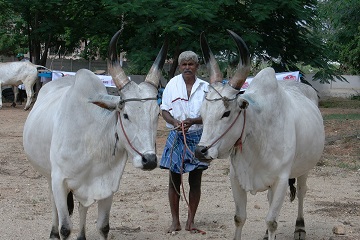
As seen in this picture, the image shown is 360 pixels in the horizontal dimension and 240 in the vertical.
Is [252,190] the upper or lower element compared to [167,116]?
lower

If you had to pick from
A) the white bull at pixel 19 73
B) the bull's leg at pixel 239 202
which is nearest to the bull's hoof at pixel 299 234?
the bull's leg at pixel 239 202

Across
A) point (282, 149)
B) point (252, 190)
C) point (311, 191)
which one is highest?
point (282, 149)

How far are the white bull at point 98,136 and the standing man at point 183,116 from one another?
801 millimetres

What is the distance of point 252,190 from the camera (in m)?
5.69

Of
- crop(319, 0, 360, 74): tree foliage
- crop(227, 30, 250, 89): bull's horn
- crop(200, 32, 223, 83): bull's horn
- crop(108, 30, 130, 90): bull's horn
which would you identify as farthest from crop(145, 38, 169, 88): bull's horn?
crop(319, 0, 360, 74): tree foliage

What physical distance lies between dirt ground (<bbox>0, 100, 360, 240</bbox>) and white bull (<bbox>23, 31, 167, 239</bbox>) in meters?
0.98

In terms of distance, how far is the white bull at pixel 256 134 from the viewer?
522cm

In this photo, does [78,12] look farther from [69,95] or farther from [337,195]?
[69,95]

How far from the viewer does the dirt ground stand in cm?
650

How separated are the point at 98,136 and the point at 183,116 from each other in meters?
1.09

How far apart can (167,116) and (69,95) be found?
3.31 feet

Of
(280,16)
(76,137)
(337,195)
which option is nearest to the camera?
(76,137)

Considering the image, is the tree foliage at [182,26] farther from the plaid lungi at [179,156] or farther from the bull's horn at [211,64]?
the bull's horn at [211,64]

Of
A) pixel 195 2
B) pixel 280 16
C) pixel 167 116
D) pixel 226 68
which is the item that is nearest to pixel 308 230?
pixel 167 116
